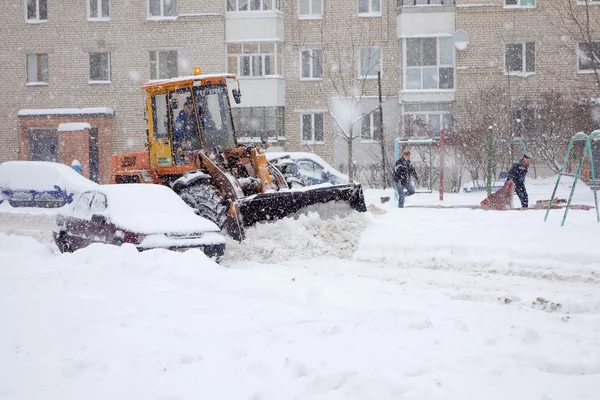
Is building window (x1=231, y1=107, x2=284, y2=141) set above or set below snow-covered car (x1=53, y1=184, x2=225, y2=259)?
above

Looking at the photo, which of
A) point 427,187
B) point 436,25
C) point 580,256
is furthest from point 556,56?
point 580,256

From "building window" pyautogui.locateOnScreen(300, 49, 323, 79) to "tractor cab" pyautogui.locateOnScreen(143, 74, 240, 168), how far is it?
21152mm

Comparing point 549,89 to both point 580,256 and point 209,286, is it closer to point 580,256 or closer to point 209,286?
point 580,256

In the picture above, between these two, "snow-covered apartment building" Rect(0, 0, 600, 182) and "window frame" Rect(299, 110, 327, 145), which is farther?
"window frame" Rect(299, 110, 327, 145)

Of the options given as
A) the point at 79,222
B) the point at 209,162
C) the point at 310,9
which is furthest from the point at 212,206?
the point at 310,9

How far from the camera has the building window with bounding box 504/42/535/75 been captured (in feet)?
102

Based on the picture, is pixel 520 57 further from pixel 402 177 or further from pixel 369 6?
pixel 402 177

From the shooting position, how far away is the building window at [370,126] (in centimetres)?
3219

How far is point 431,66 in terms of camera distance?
3144cm

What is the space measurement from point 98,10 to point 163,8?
3.11 metres

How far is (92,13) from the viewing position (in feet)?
108

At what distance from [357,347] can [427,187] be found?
20.8 meters

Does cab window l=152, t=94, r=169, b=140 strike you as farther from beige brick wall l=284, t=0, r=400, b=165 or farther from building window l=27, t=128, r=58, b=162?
building window l=27, t=128, r=58, b=162

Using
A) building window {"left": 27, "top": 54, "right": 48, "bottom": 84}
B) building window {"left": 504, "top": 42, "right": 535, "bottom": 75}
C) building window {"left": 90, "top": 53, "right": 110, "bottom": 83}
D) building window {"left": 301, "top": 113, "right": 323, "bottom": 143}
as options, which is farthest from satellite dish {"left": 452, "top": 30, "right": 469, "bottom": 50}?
building window {"left": 27, "top": 54, "right": 48, "bottom": 84}
